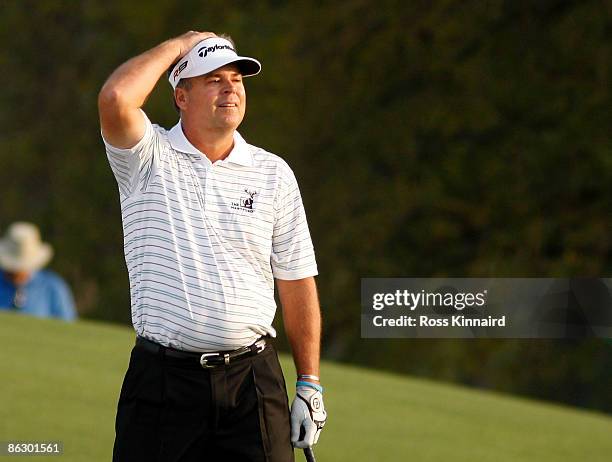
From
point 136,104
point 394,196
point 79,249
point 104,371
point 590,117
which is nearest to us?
point 136,104

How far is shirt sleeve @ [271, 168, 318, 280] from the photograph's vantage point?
3.94 metres

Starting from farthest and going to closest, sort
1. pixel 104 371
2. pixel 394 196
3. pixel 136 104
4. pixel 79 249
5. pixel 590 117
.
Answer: pixel 79 249
pixel 394 196
pixel 590 117
pixel 104 371
pixel 136 104

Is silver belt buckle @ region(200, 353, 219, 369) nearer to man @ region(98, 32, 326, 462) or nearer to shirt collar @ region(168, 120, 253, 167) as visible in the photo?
man @ region(98, 32, 326, 462)

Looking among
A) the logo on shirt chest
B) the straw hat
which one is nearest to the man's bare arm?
the logo on shirt chest

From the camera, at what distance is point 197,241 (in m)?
3.80

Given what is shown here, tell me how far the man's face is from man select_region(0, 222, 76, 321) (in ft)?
20.6

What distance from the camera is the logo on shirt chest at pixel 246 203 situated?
3.84 meters

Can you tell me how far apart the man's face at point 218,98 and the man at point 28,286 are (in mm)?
6282

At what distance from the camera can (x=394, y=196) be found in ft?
45.9

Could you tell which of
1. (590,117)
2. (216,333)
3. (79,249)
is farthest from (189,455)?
(79,249)

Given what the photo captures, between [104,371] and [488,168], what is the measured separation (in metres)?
5.99

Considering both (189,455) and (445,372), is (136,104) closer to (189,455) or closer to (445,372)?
(189,455)

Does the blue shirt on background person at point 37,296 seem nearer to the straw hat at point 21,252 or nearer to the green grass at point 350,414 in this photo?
the straw hat at point 21,252

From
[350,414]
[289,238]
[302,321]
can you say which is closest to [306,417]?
[302,321]
